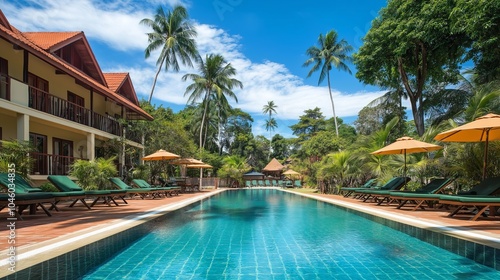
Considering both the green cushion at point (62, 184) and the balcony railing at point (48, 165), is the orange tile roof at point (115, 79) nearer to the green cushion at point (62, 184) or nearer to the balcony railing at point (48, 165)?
the balcony railing at point (48, 165)

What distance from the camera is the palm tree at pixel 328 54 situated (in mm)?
33344

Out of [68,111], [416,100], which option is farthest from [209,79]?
[416,100]

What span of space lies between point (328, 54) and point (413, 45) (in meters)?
18.3

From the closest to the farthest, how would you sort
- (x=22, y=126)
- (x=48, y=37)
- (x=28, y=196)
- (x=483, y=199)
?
(x=483, y=199) → (x=28, y=196) → (x=22, y=126) → (x=48, y=37)

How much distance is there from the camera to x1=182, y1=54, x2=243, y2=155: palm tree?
31.5 metres

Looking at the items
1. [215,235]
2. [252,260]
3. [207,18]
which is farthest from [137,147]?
[252,260]

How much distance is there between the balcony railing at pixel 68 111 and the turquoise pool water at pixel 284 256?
29.7 ft

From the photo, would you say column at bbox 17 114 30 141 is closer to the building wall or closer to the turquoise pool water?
the building wall

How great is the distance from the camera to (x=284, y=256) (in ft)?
15.3

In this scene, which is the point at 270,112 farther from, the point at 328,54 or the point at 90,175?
the point at 90,175

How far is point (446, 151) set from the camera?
1159 cm

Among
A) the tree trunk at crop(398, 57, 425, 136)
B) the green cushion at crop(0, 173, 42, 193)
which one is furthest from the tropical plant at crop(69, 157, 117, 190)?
the tree trunk at crop(398, 57, 425, 136)

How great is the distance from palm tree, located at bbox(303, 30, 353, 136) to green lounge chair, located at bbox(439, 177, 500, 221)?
1026 inches

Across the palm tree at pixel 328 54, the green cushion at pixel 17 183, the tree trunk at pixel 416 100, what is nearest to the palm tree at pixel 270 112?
the palm tree at pixel 328 54
